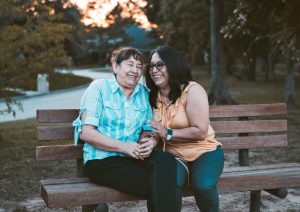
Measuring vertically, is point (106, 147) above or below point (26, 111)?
above

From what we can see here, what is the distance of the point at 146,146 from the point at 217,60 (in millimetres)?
14867

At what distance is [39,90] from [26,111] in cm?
954

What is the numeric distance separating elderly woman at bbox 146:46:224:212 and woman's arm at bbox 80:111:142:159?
0.28m

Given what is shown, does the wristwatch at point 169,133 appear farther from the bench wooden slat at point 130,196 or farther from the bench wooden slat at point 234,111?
the bench wooden slat at point 234,111

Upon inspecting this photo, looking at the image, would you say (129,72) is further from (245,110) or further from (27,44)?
(27,44)

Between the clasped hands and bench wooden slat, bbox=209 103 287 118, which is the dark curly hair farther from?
bench wooden slat, bbox=209 103 287 118

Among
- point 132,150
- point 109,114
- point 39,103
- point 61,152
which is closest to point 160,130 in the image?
point 132,150

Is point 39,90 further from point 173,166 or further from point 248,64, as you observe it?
point 173,166

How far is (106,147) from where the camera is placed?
13.4ft

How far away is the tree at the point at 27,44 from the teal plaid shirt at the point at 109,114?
6062 millimetres

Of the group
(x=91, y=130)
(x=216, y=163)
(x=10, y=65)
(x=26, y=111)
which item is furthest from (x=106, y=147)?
(x=26, y=111)

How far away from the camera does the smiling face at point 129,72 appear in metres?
4.26

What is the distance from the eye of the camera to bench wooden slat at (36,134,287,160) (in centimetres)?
448

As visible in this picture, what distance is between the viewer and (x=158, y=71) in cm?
441
